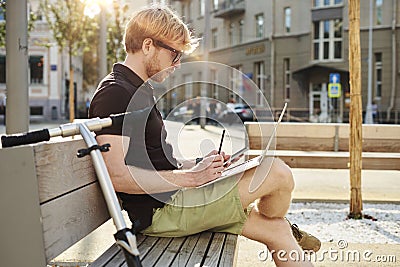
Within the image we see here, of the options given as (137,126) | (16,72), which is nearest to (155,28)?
(137,126)

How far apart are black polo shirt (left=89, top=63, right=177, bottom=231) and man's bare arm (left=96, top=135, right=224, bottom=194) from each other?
0.06m

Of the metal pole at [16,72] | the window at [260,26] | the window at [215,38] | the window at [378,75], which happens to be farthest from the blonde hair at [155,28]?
the window at [215,38]

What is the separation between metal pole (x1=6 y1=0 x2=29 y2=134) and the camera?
3965 mm

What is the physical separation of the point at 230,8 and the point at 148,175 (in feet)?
135

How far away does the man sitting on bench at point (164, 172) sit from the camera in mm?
2645

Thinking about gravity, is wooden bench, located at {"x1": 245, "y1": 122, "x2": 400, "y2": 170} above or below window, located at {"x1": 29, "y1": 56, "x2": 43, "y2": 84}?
below

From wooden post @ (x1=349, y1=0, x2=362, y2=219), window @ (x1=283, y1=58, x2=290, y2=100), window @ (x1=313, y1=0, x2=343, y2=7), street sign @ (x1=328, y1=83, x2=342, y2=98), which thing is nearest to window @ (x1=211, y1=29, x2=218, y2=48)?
window @ (x1=283, y1=58, x2=290, y2=100)

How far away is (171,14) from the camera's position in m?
2.85

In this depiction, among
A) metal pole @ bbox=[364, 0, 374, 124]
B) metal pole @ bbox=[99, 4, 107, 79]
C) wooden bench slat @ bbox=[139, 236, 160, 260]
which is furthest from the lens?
metal pole @ bbox=[364, 0, 374, 124]

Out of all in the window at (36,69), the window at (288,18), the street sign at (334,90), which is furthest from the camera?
the window at (36,69)

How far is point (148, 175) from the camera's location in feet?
8.59

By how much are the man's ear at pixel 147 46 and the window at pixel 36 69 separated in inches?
1494

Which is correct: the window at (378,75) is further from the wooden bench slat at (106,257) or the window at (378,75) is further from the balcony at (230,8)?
the wooden bench slat at (106,257)

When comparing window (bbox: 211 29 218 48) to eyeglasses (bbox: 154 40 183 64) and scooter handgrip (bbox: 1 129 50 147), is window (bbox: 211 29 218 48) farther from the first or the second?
scooter handgrip (bbox: 1 129 50 147)
